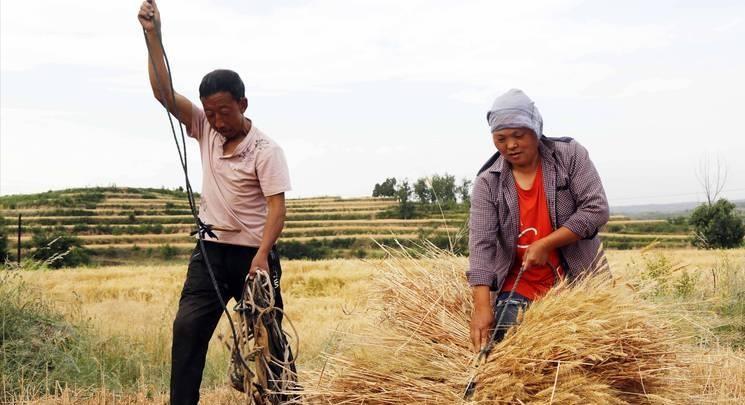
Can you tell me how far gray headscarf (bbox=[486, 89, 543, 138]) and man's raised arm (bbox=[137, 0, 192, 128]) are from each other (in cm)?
157

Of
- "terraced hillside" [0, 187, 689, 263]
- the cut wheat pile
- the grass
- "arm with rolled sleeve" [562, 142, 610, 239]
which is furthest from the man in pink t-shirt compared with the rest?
"terraced hillside" [0, 187, 689, 263]

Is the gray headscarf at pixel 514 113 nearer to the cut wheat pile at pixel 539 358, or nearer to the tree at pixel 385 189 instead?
the cut wheat pile at pixel 539 358

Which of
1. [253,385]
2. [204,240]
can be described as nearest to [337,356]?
[253,385]

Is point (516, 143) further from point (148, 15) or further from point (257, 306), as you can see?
point (148, 15)

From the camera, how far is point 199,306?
406 centimetres

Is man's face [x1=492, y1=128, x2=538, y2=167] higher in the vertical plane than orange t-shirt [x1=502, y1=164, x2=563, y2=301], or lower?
higher

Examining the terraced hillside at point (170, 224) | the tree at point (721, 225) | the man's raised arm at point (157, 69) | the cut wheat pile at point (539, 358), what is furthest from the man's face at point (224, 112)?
the tree at point (721, 225)

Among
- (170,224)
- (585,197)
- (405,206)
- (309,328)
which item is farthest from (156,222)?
(585,197)

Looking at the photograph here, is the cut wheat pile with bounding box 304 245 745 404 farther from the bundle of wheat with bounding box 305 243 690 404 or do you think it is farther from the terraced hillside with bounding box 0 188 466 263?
the terraced hillside with bounding box 0 188 466 263

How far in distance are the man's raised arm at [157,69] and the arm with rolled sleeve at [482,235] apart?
1.53m

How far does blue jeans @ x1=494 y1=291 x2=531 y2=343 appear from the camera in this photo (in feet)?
10.5

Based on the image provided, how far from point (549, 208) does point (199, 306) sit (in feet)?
5.90

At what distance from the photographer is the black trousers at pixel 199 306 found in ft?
13.2

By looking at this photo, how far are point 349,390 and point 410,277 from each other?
869 mm
